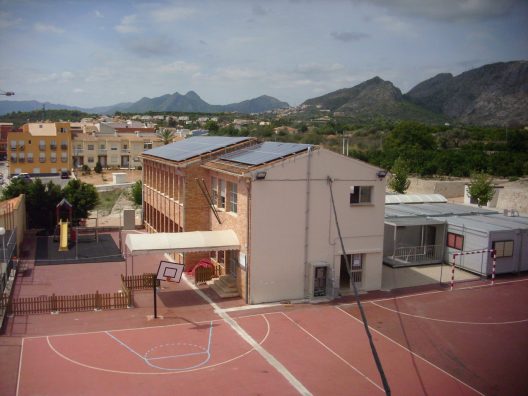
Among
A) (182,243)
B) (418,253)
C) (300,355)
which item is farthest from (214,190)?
(418,253)

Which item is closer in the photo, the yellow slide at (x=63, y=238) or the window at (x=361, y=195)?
the window at (x=361, y=195)

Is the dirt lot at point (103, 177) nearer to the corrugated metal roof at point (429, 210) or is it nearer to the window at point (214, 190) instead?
the corrugated metal roof at point (429, 210)

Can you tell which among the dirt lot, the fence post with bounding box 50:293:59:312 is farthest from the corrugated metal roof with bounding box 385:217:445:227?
the dirt lot

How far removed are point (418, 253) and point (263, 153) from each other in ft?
40.0

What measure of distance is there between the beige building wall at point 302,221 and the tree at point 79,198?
2314 cm

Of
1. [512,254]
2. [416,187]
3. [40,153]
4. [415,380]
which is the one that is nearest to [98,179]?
[40,153]

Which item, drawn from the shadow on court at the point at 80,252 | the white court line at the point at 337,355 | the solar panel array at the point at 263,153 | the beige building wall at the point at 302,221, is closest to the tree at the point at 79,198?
the shadow on court at the point at 80,252

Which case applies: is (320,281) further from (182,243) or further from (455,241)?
(455,241)

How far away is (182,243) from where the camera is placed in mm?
24344

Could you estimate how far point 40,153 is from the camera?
97.5 metres

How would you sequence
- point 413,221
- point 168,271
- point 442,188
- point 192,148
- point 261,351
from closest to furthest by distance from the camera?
point 261,351
point 168,271
point 413,221
point 192,148
point 442,188

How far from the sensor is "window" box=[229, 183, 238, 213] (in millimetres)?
25406

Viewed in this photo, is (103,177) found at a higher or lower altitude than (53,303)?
lower

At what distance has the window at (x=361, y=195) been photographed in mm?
25406
